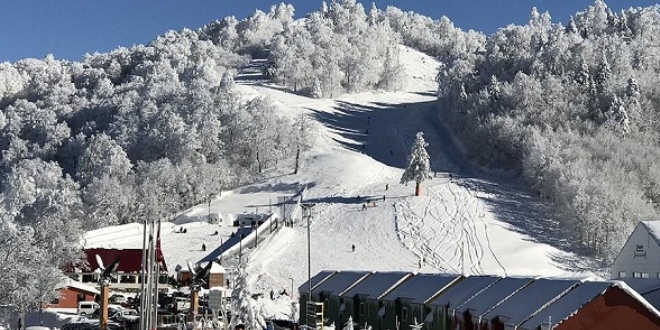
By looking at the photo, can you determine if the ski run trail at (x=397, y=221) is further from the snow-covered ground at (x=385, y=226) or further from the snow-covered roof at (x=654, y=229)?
the snow-covered roof at (x=654, y=229)

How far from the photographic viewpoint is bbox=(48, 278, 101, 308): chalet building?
44938 millimetres

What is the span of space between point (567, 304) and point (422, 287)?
8.62 meters

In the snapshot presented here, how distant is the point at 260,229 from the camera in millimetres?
65438

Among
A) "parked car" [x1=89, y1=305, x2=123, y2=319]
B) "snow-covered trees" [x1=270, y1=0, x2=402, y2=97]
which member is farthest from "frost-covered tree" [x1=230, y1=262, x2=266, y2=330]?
"snow-covered trees" [x1=270, y1=0, x2=402, y2=97]

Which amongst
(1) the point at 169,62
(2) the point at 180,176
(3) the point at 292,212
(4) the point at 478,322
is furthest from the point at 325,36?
(4) the point at 478,322

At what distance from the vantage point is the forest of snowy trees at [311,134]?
2876 inches

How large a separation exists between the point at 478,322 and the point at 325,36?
138546 millimetres

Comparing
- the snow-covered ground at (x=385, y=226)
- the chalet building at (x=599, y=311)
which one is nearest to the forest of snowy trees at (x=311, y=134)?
the snow-covered ground at (x=385, y=226)

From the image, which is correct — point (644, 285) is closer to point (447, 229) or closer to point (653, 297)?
point (653, 297)

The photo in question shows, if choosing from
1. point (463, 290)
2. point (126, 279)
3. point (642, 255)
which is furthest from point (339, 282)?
point (126, 279)

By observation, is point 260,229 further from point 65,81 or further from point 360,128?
point 65,81

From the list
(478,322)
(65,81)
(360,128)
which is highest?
(65,81)

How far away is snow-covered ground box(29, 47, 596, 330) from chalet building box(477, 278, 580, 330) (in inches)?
558

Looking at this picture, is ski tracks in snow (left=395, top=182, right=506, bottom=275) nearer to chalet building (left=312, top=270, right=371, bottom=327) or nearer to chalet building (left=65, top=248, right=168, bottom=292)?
chalet building (left=65, top=248, right=168, bottom=292)
